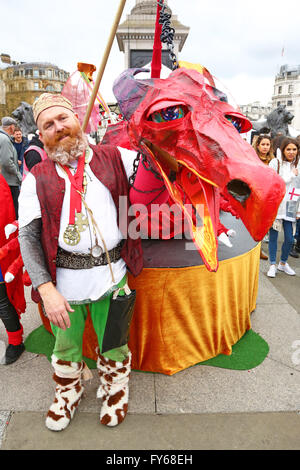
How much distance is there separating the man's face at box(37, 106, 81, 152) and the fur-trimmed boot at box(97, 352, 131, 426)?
1.23 m

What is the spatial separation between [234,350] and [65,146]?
202 centimetres

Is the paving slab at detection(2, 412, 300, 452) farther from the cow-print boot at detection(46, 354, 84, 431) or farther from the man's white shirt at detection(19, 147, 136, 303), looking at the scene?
the man's white shirt at detection(19, 147, 136, 303)

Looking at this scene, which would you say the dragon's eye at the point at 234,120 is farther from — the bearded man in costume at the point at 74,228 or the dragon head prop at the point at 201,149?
the bearded man in costume at the point at 74,228

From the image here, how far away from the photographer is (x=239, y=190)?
100cm

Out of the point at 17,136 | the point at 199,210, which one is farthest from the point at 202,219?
the point at 17,136

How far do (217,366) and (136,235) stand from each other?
1305mm

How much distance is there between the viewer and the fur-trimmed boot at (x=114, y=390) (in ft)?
5.95

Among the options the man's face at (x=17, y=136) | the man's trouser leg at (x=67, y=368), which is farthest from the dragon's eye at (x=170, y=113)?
the man's face at (x=17, y=136)

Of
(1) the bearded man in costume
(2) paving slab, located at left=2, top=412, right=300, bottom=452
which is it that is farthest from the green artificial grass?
(1) the bearded man in costume

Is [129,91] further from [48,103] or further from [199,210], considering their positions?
[199,210]

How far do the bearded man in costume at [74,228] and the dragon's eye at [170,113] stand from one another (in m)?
0.46

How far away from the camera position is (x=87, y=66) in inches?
137
